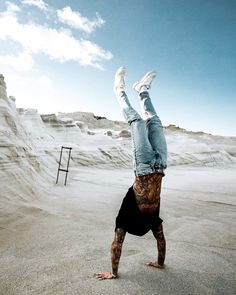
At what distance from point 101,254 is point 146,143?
1437 mm

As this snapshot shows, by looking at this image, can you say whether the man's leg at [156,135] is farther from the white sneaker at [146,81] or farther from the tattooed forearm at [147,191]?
the white sneaker at [146,81]

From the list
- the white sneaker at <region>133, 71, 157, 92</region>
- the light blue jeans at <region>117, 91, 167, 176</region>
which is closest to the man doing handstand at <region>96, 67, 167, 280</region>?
the light blue jeans at <region>117, 91, 167, 176</region>

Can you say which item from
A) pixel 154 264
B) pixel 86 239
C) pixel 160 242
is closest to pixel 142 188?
pixel 160 242

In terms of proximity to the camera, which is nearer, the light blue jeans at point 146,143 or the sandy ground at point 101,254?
the sandy ground at point 101,254

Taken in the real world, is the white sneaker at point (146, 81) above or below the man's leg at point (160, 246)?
above

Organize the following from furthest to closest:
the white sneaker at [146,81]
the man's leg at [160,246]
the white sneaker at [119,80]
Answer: the white sneaker at [146,81]
the white sneaker at [119,80]
the man's leg at [160,246]

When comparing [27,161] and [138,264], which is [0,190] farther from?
[138,264]

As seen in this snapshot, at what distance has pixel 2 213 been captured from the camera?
4238 mm

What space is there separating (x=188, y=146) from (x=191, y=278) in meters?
26.4

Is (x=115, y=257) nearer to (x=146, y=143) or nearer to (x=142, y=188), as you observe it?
(x=142, y=188)

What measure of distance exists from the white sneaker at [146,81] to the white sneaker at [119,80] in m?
0.20

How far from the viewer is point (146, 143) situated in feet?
8.23

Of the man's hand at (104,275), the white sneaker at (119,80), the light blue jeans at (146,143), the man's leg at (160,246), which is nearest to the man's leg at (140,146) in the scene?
the light blue jeans at (146,143)

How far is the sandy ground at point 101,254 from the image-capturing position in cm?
237
